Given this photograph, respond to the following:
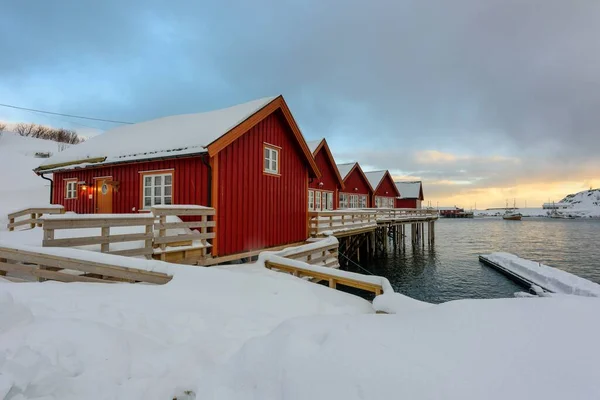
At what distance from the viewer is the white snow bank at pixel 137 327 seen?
2.59 metres

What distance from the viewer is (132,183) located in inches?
436

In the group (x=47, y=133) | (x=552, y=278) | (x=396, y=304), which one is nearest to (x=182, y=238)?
(x=396, y=304)

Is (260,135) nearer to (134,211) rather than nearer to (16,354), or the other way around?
(134,211)

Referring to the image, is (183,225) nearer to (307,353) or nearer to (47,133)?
(307,353)

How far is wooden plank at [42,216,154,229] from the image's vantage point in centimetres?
585

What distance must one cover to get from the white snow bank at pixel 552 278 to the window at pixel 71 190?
21439 mm

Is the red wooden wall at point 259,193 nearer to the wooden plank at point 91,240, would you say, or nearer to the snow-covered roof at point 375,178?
the wooden plank at point 91,240

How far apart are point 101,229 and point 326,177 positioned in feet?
61.1

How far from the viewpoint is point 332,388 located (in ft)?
7.16

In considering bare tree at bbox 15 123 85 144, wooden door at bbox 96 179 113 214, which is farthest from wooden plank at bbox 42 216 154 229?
bare tree at bbox 15 123 85 144

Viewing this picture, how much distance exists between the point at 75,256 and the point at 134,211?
606cm

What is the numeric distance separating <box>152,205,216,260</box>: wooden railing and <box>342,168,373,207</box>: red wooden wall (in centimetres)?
2074

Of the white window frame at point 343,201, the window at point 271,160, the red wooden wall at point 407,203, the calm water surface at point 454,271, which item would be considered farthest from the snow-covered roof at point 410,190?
the window at point 271,160

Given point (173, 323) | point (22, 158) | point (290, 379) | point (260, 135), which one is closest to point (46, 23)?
point (260, 135)
